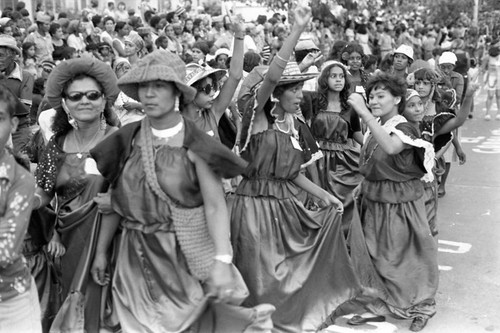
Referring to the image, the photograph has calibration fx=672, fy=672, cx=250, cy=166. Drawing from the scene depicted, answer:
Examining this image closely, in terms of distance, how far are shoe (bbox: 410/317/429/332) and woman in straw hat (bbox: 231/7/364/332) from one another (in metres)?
0.52

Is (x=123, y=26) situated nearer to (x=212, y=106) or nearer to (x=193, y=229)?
(x=212, y=106)

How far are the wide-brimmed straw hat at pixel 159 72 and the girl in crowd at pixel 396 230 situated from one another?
77.1 inches

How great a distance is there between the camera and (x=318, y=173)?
21.3ft

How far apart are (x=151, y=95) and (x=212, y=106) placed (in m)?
2.08

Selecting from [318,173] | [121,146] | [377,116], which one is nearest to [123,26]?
[318,173]

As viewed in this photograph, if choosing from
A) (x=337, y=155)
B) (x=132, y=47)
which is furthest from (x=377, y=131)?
(x=132, y=47)

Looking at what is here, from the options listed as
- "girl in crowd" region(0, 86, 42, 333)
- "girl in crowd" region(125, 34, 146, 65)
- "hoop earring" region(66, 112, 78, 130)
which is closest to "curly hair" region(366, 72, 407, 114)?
"hoop earring" region(66, 112, 78, 130)

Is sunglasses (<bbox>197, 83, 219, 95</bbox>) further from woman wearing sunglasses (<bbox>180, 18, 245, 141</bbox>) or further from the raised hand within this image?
the raised hand

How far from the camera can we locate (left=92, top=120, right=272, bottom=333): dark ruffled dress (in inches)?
128

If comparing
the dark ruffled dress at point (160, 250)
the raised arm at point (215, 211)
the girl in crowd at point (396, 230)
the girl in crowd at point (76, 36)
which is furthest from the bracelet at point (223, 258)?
the girl in crowd at point (76, 36)

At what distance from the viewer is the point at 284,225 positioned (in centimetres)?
450

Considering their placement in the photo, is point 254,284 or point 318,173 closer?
point 254,284

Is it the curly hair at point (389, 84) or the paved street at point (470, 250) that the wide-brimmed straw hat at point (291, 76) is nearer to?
the curly hair at point (389, 84)

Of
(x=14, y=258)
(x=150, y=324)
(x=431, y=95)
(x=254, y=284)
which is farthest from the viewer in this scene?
(x=431, y=95)
